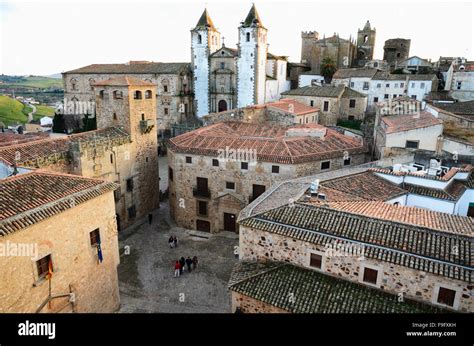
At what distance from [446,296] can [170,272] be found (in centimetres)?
1452

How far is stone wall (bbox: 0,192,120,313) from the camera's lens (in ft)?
35.2

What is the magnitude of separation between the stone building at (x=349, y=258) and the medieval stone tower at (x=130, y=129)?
44.4 feet

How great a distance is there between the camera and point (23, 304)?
36.5 ft

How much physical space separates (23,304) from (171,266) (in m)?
10.3

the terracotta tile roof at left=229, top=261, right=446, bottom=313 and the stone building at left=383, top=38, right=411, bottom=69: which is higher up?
the stone building at left=383, top=38, right=411, bottom=69

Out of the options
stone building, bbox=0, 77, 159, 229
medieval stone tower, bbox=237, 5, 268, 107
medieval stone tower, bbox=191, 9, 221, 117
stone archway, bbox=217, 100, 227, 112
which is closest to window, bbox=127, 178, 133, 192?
stone building, bbox=0, 77, 159, 229

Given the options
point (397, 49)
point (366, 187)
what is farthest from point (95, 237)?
point (397, 49)

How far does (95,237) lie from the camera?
1413cm

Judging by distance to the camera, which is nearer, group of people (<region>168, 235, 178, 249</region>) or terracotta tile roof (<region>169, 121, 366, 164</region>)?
terracotta tile roof (<region>169, 121, 366, 164</region>)

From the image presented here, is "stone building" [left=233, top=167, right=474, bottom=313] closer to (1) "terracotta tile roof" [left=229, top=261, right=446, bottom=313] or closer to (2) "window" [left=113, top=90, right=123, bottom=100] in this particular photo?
(1) "terracotta tile roof" [left=229, top=261, right=446, bottom=313]

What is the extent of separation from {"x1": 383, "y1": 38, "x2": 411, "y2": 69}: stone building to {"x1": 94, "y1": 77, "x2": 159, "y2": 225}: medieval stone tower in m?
54.8
